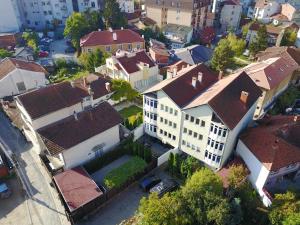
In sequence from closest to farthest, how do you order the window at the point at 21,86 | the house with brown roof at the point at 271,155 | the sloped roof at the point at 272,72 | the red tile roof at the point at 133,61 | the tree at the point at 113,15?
the house with brown roof at the point at 271,155
the sloped roof at the point at 272,72
the window at the point at 21,86
the red tile roof at the point at 133,61
the tree at the point at 113,15

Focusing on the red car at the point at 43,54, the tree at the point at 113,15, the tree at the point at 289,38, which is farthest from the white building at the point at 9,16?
the tree at the point at 289,38

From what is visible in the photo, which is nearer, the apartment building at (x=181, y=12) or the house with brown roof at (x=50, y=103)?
the house with brown roof at (x=50, y=103)

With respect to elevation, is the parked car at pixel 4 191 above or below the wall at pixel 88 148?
below

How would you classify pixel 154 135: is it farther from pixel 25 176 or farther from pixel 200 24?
pixel 200 24

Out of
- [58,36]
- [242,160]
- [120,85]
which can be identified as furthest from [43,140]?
[58,36]

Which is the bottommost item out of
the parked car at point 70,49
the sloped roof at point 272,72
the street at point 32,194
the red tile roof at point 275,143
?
the street at point 32,194

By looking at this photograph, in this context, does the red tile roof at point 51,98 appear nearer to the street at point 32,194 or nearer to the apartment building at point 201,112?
the street at point 32,194
